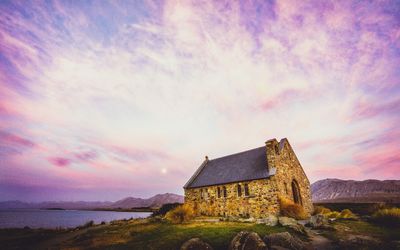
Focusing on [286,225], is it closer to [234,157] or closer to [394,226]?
[394,226]

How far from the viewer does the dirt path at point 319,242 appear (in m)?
10.8

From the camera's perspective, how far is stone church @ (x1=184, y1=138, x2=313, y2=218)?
77.8 feet

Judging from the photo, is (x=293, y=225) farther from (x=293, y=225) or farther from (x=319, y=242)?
(x=319, y=242)

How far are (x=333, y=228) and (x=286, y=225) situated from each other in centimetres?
305

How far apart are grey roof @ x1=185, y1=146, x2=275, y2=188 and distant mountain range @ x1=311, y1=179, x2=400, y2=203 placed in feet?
250

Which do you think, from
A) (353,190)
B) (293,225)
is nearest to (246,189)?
(293,225)

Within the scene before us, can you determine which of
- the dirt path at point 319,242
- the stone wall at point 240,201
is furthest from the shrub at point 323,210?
the dirt path at point 319,242

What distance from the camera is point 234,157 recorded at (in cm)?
3388

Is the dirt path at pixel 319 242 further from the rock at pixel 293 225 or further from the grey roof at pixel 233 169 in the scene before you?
the grey roof at pixel 233 169

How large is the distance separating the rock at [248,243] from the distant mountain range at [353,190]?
9552 centimetres

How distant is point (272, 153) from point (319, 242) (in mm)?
13491

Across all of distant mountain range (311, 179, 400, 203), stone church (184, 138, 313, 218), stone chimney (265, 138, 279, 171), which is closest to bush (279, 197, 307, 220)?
stone church (184, 138, 313, 218)

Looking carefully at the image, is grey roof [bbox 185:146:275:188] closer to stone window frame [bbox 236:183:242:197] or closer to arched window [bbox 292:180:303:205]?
stone window frame [bbox 236:183:242:197]

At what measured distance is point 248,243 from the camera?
9453 mm
